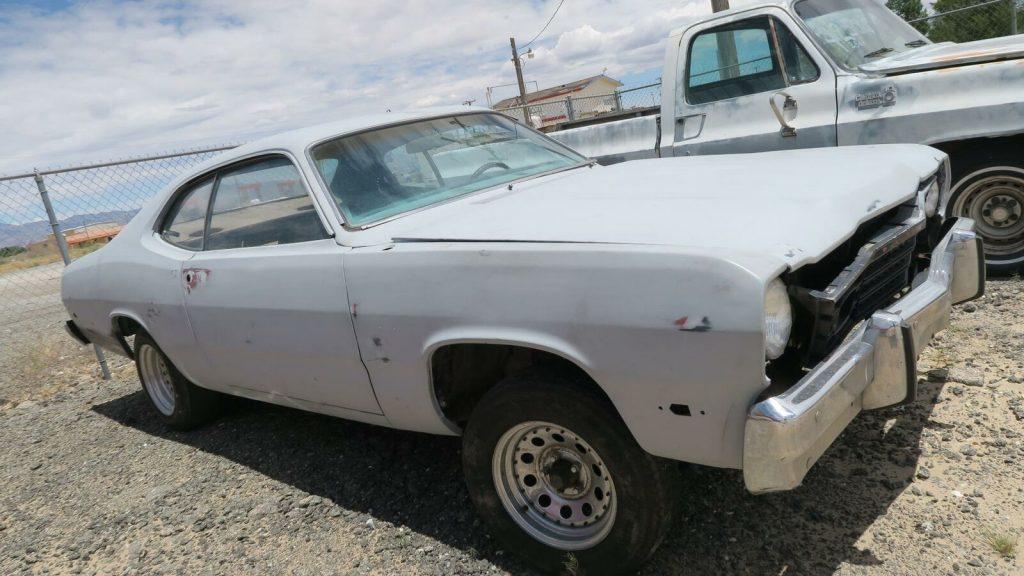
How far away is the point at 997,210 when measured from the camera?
4.36 meters

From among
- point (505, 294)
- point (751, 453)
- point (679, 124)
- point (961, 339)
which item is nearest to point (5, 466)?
point (505, 294)

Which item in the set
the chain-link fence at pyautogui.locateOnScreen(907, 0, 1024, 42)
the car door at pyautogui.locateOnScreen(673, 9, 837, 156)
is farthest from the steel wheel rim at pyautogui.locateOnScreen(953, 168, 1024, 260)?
the chain-link fence at pyautogui.locateOnScreen(907, 0, 1024, 42)

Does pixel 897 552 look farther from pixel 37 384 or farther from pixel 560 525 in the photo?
pixel 37 384

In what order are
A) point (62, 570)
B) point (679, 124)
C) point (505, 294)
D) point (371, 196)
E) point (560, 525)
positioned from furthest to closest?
point (679, 124), point (62, 570), point (371, 196), point (560, 525), point (505, 294)

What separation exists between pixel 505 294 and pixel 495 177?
1.22m

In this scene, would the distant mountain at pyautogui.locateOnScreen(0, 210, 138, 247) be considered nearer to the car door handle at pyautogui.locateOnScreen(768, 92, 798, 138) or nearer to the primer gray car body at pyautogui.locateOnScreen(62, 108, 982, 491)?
the primer gray car body at pyautogui.locateOnScreen(62, 108, 982, 491)

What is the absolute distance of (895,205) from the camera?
249 cm

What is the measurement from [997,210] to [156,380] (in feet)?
17.5

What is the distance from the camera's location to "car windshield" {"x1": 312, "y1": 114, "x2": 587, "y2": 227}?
2.95 metres

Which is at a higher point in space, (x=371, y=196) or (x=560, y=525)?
(x=371, y=196)

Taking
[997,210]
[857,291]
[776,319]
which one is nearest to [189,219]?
[776,319]

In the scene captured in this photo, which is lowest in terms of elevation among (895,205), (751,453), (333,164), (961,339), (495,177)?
(961,339)

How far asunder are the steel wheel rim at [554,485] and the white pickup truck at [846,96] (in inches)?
123

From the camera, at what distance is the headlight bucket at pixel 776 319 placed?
6.09ft
